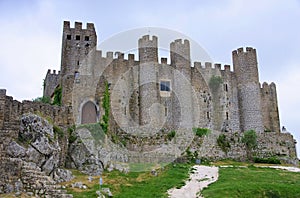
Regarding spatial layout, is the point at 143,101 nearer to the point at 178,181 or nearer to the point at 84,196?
the point at 178,181

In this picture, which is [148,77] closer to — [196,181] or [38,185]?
[196,181]

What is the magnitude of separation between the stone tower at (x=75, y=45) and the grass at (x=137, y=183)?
13505 mm

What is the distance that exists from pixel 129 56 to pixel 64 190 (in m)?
24.9

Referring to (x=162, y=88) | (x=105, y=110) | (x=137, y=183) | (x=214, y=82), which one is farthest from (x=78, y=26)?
(x=137, y=183)

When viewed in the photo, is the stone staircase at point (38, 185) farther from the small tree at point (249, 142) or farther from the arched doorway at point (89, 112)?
the small tree at point (249, 142)

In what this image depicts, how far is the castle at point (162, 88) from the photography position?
3559cm

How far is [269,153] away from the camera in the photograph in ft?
125

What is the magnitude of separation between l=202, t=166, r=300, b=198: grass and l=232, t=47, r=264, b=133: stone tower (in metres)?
17.5

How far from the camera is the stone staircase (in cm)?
2045

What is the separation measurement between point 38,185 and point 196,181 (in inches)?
418

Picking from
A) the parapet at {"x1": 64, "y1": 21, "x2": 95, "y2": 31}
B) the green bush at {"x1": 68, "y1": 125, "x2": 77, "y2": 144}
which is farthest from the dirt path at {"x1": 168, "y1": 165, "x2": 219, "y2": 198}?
the parapet at {"x1": 64, "y1": 21, "x2": 95, "y2": 31}

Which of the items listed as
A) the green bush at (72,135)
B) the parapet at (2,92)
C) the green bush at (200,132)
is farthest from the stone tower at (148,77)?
the parapet at (2,92)

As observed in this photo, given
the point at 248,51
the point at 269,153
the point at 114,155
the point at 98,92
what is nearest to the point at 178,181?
the point at 114,155

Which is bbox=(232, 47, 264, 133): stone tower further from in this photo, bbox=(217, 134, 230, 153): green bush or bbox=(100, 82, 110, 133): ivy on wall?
bbox=(100, 82, 110, 133): ivy on wall
